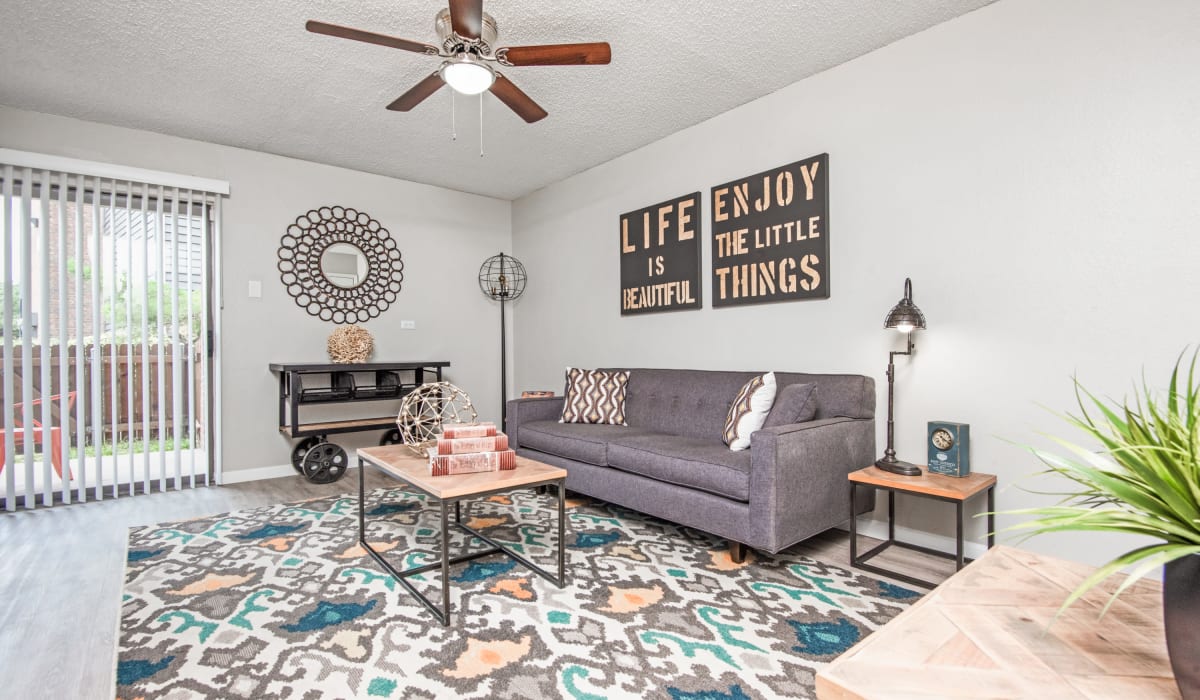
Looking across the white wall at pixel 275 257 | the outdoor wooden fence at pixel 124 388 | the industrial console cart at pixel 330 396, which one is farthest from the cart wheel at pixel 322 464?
the outdoor wooden fence at pixel 124 388

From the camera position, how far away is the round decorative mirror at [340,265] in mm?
4473

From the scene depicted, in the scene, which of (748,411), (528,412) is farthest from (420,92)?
(748,411)

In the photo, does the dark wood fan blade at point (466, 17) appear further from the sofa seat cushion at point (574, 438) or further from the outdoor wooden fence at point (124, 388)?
the outdoor wooden fence at point (124, 388)

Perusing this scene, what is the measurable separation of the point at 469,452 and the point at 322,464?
99.5 inches

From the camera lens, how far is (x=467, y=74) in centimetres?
233

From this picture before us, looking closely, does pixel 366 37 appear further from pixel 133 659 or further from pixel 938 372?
pixel 938 372

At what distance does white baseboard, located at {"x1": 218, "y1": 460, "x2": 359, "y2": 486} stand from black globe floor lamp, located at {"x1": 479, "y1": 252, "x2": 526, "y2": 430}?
189 cm

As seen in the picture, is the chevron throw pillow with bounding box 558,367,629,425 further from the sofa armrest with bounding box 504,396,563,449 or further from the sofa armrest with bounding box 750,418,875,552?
the sofa armrest with bounding box 750,418,875,552

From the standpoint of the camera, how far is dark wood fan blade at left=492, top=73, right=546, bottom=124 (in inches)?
99.1

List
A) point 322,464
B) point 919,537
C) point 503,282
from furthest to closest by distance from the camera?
1. point 503,282
2. point 322,464
3. point 919,537

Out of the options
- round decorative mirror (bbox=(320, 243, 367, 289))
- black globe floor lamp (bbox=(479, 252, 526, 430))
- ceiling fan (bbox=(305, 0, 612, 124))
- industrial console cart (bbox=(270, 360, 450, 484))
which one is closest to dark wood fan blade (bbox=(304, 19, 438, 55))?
ceiling fan (bbox=(305, 0, 612, 124))

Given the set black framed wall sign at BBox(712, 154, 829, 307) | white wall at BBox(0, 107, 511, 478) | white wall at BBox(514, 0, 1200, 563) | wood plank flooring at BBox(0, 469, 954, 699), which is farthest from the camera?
white wall at BBox(0, 107, 511, 478)

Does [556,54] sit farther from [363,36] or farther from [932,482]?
[932,482]

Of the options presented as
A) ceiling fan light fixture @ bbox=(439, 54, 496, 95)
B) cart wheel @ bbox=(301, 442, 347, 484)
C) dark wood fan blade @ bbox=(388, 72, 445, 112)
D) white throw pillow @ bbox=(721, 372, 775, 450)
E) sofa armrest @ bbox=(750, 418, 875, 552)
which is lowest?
cart wheel @ bbox=(301, 442, 347, 484)
